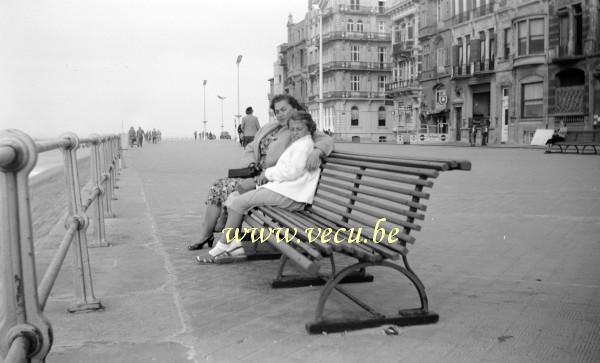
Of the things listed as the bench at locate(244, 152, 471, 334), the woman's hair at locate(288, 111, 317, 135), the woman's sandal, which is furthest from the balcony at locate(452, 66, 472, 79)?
the bench at locate(244, 152, 471, 334)

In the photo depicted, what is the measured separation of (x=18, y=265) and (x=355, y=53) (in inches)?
3143

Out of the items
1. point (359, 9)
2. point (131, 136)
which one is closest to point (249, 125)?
point (131, 136)

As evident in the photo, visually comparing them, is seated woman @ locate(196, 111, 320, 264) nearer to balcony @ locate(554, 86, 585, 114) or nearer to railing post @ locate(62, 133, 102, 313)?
railing post @ locate(62, 133, 102, 313)

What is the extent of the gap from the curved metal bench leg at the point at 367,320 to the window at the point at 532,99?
3875 cm

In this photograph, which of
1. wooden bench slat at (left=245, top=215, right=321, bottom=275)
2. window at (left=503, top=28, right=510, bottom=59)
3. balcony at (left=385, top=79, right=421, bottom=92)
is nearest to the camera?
wooden bench slat at (left=245, top=215, right=321, bottom=275)

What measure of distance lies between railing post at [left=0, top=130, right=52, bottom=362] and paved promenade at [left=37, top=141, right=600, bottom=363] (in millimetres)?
1162

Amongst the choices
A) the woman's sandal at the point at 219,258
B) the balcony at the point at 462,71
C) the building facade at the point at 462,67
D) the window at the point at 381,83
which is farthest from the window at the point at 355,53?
the woman's sandal at the point at 219,258

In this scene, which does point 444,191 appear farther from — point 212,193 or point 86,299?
point 86,299

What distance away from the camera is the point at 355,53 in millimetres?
80125

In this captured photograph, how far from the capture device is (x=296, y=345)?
3.69 meters

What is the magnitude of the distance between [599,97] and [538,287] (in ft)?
113

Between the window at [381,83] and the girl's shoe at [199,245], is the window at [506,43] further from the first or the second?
the girl's shoe at [199,245]

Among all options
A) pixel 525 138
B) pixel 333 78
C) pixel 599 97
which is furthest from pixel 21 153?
pixel 333 78

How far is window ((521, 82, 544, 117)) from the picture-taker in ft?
132
